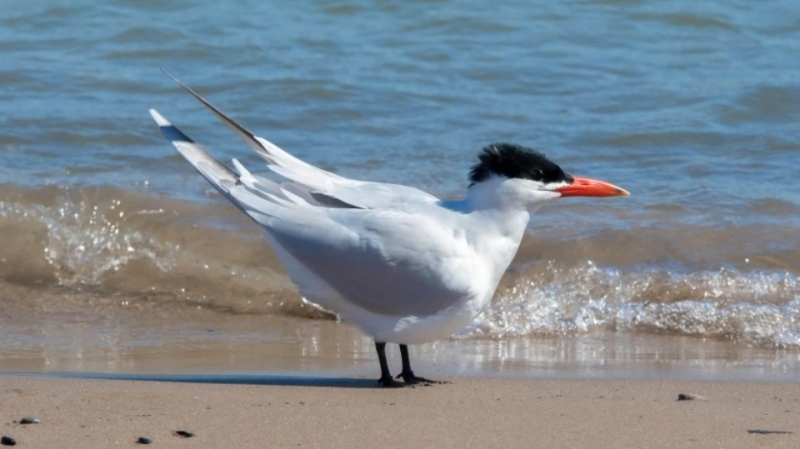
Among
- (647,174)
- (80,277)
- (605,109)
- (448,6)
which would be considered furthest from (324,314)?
(448,6)

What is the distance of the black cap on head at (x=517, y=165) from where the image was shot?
4.61 m

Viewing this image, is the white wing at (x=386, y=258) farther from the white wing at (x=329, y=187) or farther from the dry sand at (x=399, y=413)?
the dry sand at (x=399, y=413)

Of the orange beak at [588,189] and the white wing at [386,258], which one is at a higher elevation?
the orange beak at [588,189]

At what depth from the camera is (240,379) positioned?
460 cm

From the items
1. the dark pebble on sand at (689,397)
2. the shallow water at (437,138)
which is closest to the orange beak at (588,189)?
the dark pebble on sand at (689,397)

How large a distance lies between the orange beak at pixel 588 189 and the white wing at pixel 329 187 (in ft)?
1.61

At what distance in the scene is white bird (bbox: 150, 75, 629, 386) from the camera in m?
4.46

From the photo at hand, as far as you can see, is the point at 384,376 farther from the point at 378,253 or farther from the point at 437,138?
the point at 437,138

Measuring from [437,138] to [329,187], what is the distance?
4.15m

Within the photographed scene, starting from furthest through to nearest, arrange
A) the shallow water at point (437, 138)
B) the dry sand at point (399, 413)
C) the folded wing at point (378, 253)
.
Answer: the shallow water at point (437, 138) < the folded wing at point (378, 253) < the dry sand at point (399, 413)

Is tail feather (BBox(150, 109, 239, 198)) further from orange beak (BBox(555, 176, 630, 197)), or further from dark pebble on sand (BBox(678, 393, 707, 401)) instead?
dark pebble on sand (BBox(678, 393, 707, 401))

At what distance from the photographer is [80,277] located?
6465mm

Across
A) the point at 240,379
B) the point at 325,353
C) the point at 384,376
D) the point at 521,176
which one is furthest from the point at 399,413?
the point at 325,353

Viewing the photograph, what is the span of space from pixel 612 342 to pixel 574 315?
1.12 feet
